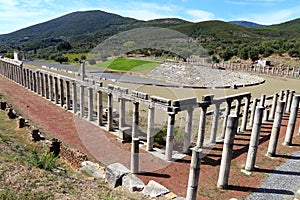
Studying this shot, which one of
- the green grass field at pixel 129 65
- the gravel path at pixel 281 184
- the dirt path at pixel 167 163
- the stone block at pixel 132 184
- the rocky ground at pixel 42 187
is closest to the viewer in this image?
the rocky ground at pixel 42 187

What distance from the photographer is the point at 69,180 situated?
10.4m

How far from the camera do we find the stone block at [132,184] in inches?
423

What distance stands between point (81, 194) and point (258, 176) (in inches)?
349

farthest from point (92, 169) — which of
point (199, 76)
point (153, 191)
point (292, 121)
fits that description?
point (199, 76)

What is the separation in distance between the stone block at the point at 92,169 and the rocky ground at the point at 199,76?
4164 cm

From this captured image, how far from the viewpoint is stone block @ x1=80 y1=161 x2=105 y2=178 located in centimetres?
1285

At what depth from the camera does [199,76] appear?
58781 mm

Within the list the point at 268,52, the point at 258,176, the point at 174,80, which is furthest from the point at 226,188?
the point at 268,52

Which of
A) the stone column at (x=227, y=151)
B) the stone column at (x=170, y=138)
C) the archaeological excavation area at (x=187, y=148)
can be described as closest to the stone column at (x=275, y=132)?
the archaeological excavation area at (x=187, y=148)

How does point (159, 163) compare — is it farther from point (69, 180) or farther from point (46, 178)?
point (46, 178)

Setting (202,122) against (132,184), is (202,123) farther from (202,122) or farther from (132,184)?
(132,184)

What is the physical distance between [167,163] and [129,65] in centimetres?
6441

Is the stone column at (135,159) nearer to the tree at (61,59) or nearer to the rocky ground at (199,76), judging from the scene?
the rocky ground at (199,76)

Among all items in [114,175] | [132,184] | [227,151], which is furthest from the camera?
[227,151]
